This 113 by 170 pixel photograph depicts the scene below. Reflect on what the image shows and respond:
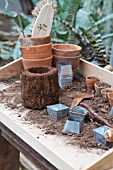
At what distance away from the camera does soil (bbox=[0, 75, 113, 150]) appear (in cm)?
73

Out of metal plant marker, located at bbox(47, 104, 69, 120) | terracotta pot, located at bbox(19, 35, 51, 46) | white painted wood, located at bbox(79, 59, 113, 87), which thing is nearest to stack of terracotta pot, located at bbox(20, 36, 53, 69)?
terracotta pot, located at bbox(19, 35, 51, 46)

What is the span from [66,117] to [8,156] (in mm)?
428

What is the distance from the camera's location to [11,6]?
3.15 metres

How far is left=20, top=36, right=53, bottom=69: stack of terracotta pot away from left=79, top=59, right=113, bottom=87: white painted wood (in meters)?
0.13

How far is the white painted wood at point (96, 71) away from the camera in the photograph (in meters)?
1.00

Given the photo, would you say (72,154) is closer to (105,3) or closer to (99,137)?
(99,137)

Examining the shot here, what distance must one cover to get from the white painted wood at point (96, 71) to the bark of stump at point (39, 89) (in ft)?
0.62

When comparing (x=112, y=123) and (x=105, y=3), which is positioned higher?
(x=105, y=3)

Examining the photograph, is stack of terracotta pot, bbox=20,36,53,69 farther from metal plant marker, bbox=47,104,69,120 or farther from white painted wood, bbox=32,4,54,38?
metal plant marker, bbox=47,104,69,120

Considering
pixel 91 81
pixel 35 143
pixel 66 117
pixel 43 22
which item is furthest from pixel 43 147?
pixel 43 22

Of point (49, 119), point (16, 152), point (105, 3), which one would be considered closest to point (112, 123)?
point (49, 119)

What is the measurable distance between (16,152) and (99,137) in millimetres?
555

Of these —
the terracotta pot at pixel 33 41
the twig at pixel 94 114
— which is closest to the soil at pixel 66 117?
the twig at pixel 94 114

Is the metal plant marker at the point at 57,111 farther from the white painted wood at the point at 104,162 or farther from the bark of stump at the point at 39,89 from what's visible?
the white painted wood at the point at 104,162
